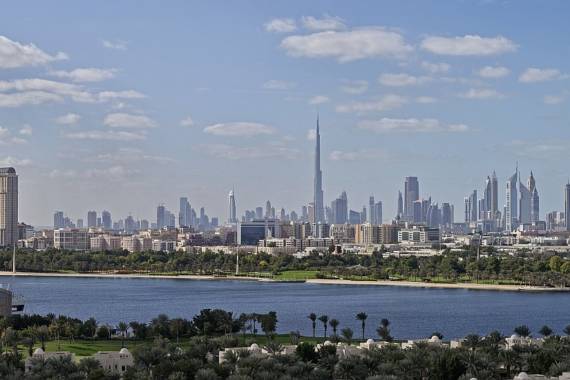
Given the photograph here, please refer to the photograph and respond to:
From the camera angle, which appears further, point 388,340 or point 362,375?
point 388,340

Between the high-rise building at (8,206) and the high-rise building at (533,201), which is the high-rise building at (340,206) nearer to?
the high-rise building at (533,201)

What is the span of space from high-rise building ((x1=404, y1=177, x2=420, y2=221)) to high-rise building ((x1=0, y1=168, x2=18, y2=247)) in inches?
3418

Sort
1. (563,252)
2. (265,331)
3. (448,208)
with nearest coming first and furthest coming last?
(265,331) < (563,252) < (448,208)

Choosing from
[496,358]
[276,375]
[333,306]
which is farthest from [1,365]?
[333,306]

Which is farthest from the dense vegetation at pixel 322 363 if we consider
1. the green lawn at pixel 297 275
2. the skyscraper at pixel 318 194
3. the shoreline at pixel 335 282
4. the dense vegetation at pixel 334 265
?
the skyscraper at pixel 318 194

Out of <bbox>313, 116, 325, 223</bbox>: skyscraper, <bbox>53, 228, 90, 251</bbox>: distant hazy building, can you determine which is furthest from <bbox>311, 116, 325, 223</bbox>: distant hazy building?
<bbox>53, 228, 90, 251</bbox>: distant hazy building

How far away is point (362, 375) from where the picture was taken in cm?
1505

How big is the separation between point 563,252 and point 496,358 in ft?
194

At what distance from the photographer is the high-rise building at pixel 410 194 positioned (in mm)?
169750

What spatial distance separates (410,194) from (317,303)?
13861 centimetres

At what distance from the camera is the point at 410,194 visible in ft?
566

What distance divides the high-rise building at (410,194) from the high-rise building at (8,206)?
285 ft

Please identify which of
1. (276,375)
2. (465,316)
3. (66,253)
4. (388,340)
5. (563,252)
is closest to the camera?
(276,375)

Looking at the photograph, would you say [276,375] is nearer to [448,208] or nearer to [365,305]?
[365,305]
